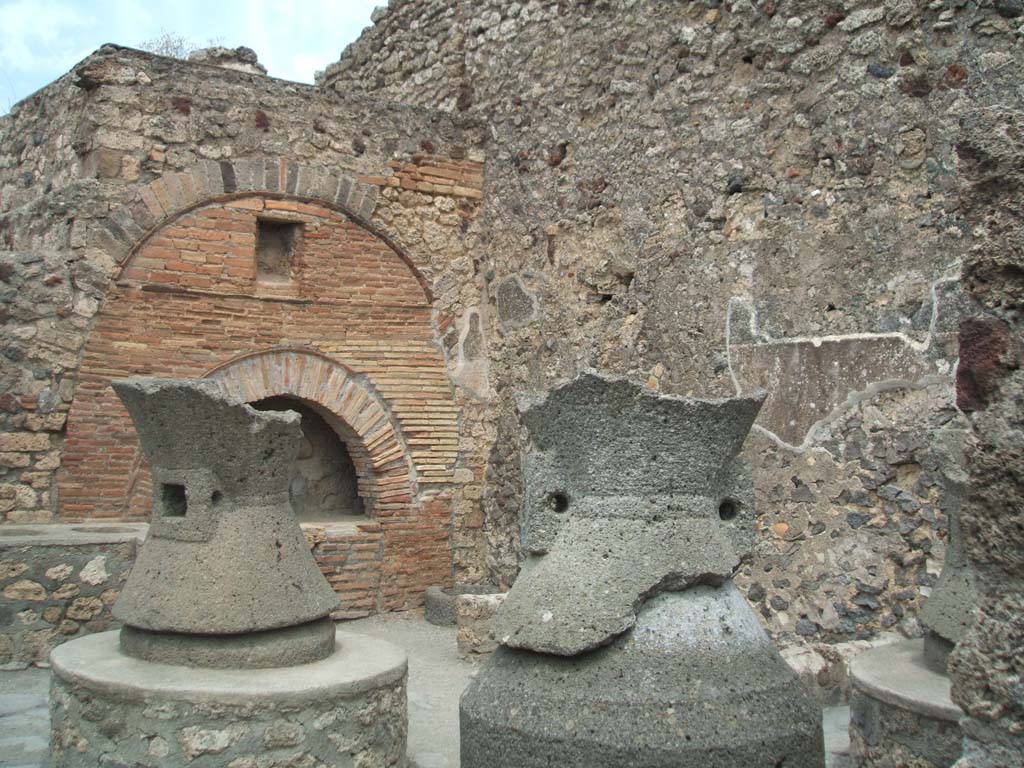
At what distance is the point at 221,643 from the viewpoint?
161 inches

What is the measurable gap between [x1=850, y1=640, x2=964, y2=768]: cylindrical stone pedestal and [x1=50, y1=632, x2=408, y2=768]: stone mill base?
1.65 meters

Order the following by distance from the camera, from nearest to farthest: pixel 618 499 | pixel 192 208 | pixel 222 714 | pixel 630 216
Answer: pixel 618 499 → pixel 222 714 → pixel 630 216 → pixel 192 208

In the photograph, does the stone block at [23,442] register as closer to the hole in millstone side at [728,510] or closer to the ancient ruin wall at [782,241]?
the ancient ruin wall at [782,241]

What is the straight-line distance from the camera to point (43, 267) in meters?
6.95

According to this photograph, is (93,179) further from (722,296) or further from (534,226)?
(722,296)

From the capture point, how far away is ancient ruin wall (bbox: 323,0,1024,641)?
18.0ft

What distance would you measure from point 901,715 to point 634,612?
100cm

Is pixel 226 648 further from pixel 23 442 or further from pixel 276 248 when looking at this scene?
pixel 276 248

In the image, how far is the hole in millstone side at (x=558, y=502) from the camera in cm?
327

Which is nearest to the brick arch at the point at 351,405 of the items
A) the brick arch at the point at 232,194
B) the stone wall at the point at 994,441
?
the brick arch at the point at 232,194

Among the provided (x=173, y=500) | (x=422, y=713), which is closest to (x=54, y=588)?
(x=173, y=500)

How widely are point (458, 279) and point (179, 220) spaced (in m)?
2.10

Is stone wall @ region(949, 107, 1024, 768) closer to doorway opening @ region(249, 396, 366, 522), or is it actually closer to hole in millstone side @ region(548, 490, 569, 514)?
hole in millstone side @ region(548, 490, 569, 514)

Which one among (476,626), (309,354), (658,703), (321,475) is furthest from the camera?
(321,475)
